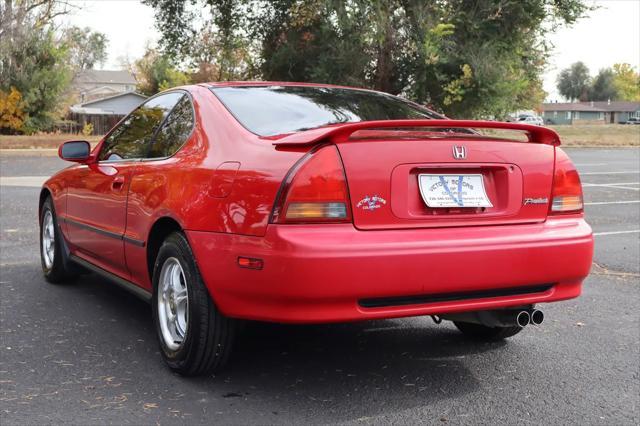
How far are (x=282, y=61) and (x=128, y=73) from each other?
105056 millimetres

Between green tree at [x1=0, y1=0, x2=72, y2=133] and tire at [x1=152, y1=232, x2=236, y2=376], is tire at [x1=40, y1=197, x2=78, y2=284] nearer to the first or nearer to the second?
tire at [x1=152, y1=232, x2=236, y2=376]

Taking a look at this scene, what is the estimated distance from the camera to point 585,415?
10.9 ft

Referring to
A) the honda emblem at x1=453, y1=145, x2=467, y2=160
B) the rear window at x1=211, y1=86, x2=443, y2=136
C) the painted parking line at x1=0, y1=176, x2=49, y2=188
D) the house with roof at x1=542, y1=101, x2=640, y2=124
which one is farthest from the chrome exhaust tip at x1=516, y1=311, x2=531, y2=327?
the house with roof at x1=542, y1=101, x2=640, y2=124

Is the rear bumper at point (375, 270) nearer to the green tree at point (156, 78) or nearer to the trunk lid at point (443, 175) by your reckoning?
the trunk lid at point (443, 175)

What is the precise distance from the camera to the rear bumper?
10.1 feet

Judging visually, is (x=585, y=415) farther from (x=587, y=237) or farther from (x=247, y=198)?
(x=247, y=198)

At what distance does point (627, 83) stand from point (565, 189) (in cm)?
14917

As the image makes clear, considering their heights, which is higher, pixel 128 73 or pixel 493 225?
pixel 128 73

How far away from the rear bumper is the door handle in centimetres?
114

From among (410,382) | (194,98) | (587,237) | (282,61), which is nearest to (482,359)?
(410,382)

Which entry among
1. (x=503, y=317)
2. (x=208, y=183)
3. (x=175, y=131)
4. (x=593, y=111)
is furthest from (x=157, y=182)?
(x=593, y=111)

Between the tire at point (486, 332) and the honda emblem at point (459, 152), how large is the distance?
134cm

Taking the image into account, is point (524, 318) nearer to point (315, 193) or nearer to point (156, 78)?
point (315, 193)

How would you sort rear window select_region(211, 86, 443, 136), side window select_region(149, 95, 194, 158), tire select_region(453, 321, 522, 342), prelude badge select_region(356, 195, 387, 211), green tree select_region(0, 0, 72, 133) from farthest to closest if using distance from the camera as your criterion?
1. green tree select_region(0, 0, 72, 133)
2. tire select_region(453, 321, 522, 342)
3. side window select_region(149, 95, 194, 158)
4. rear window select_region(211, 86, 443, 136)
5. prelude badge select_region(356, 195, 387, 211)
